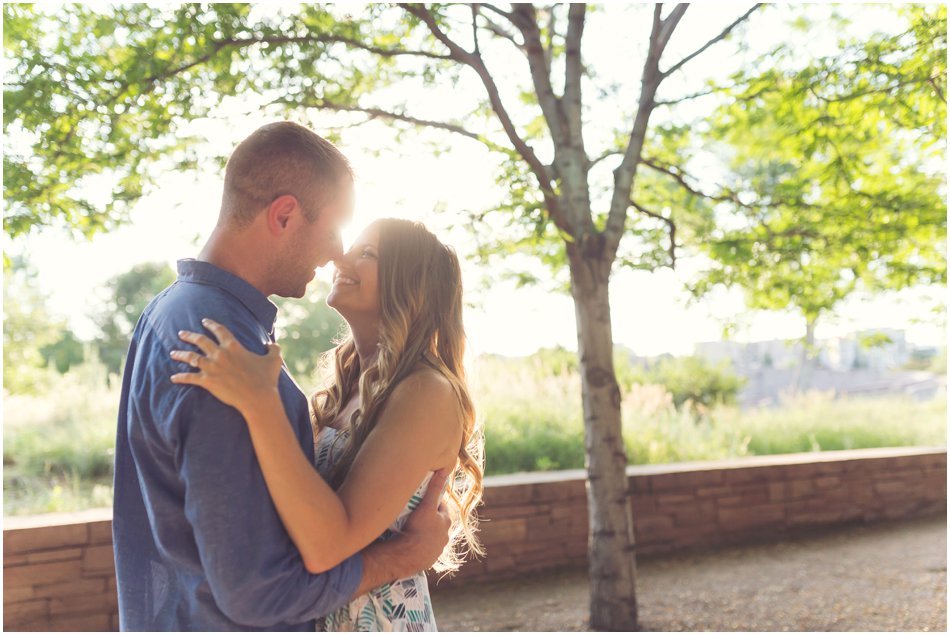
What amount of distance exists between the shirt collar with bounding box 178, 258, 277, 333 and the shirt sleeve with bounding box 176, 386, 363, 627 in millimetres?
291

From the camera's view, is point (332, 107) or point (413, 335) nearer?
point (413, 335)

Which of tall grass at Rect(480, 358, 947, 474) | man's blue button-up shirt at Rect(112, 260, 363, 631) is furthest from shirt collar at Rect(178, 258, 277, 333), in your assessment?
tall grass at Rect(480, 358, 947, 474)

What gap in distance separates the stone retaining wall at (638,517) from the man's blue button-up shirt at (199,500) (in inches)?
150

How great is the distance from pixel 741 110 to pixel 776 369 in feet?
77.4

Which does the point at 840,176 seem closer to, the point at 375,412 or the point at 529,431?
the point at 529,431

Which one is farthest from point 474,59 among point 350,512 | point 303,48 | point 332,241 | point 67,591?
point 67,591

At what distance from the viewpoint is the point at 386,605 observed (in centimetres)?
198

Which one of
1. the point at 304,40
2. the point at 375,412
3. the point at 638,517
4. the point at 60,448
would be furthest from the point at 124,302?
the point at 375,412

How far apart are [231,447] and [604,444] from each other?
388 cm

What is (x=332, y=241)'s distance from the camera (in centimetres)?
182

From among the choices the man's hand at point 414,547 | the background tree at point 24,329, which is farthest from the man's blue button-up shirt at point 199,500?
the background tree at point 24,329

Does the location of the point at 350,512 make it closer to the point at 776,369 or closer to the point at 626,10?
the point at 626,10

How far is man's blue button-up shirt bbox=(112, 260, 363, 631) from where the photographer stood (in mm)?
1456

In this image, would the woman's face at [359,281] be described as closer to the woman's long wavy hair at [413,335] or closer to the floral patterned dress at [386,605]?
the woman's long wavy hair at [413,335]
